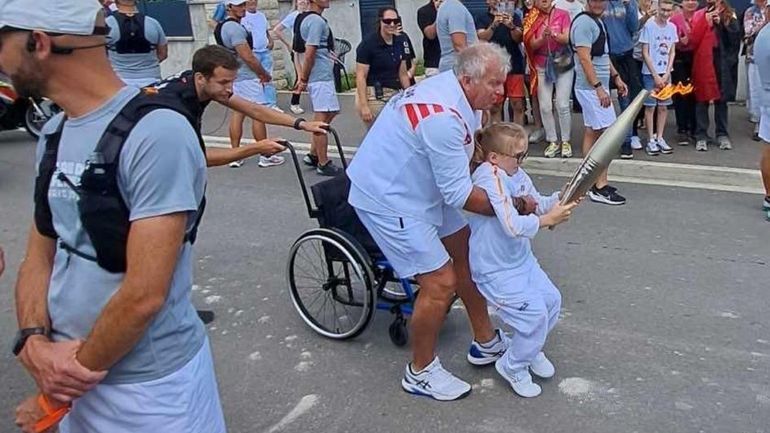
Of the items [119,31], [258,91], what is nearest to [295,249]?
[119,31]

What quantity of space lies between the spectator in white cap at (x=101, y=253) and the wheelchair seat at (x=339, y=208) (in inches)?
95.5

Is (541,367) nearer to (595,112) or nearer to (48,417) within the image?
(48,417)

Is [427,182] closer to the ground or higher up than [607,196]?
higher up

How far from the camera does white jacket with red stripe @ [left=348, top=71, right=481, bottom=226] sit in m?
3.65

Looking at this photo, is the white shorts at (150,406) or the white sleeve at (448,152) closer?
the white shorts at (150,406)

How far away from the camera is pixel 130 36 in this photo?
724 cm

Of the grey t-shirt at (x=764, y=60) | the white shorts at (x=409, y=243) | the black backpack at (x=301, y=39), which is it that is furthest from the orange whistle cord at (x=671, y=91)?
the white shorts at (x=409, y=243)

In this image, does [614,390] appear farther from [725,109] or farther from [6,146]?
[6,146]

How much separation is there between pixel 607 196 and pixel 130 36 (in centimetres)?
415

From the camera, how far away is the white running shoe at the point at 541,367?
4121 mm

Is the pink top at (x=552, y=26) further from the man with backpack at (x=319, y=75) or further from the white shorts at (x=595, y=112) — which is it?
the man with backpack at (x=319, y=75)

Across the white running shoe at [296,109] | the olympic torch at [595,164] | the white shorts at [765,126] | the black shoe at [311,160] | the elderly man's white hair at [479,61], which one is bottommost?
the black shoe at [311,160]

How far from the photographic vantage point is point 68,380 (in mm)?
1920

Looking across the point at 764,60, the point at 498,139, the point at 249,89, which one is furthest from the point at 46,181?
the point at 249,89
